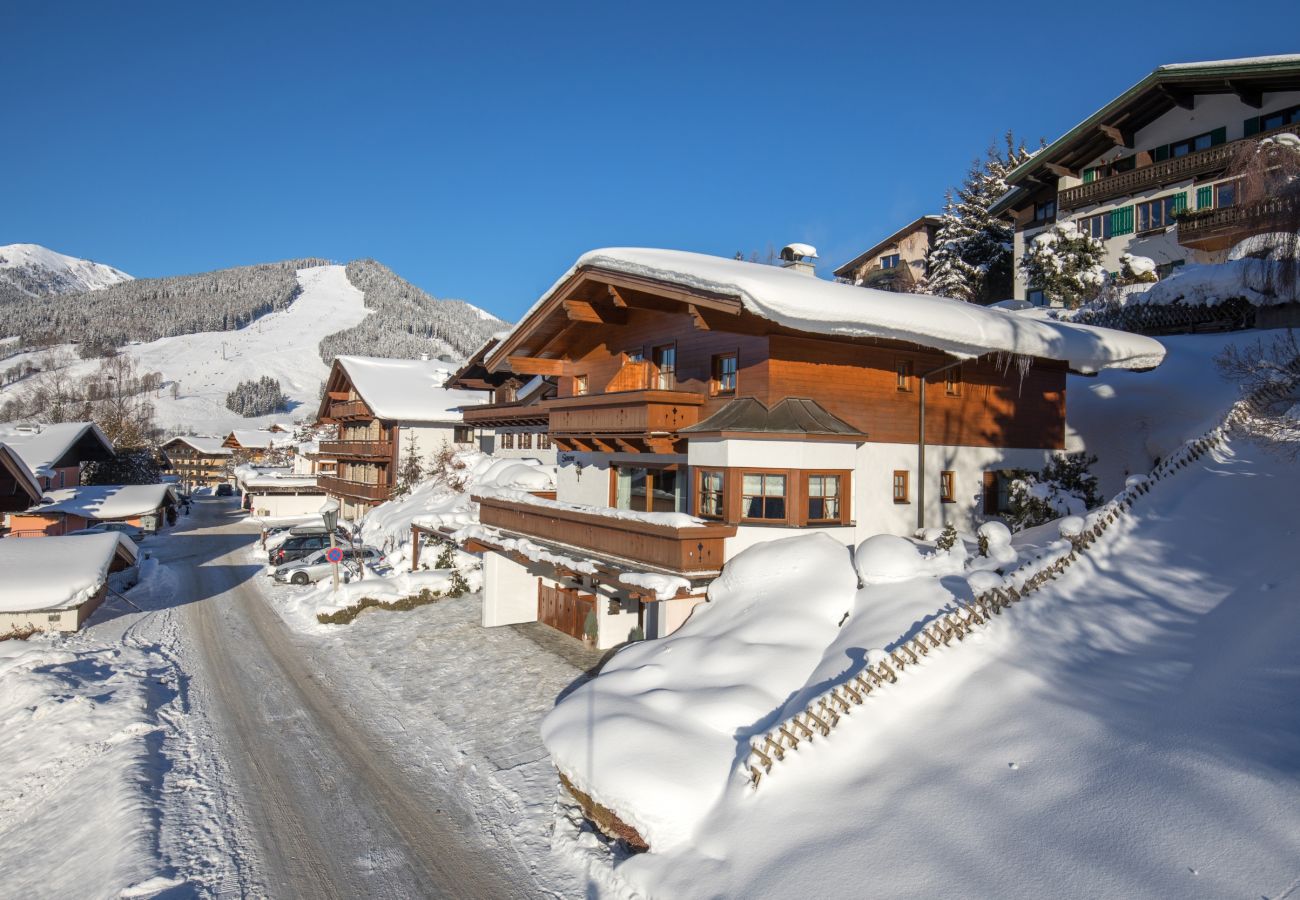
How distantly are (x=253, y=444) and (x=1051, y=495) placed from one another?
104 m

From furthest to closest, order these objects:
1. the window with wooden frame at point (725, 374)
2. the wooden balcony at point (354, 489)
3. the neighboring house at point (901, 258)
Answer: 1. the neighboring house at point (901, 258)
2. the wooden balcony at point (354, 489)
3. the window with wooden frame at point (725, 374)

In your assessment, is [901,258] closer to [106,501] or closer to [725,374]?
[725,374]

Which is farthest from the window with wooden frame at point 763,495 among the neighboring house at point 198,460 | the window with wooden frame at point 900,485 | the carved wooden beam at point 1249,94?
the neighboring house at point 198,460

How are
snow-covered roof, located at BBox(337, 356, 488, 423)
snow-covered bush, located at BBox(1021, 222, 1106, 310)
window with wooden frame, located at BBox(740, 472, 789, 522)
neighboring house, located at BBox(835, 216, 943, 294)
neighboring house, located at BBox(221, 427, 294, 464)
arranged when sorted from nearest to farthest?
window with wooden frame, located at BBox(740, 472, 789, 522)
snow-covered bush, located at BBox(1021, 222, 1106, 310)
snow-covered roof, located at BBox(337, 356, 488, 423)
neighboring house, located at BBox(835, 216, 943, 294)
neighboring house, located at BBox(221, 427, 294, 464)

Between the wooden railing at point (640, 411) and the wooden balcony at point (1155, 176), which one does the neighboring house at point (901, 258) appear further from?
the wooden railing at point (640, 411)

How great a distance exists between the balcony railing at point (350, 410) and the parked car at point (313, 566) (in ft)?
49.5

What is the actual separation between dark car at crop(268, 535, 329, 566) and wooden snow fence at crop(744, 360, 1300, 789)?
28.5 meters

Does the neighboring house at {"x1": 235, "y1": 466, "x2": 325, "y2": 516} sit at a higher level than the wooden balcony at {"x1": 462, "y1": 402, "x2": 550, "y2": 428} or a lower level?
lower

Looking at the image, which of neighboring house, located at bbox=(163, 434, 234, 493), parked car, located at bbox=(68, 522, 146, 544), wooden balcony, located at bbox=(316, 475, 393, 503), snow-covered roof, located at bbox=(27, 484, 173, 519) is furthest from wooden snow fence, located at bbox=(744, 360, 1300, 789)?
neighboring house, located at bbox=(163, 434, 234, 493)

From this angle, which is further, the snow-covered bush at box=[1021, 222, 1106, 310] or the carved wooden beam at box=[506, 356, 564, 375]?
the snow-covered bush at box=[1021, 222, 1106, 310]

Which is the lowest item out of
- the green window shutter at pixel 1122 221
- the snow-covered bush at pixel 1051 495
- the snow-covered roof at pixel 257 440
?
the snow-covered bush at pixel 1051 495

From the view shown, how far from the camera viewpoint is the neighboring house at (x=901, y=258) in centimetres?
5659

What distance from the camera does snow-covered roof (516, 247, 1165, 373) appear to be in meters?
14.3

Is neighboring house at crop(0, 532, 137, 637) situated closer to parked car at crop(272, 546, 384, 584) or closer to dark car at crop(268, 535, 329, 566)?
parked car at crop(272, 546, 384, 584)
